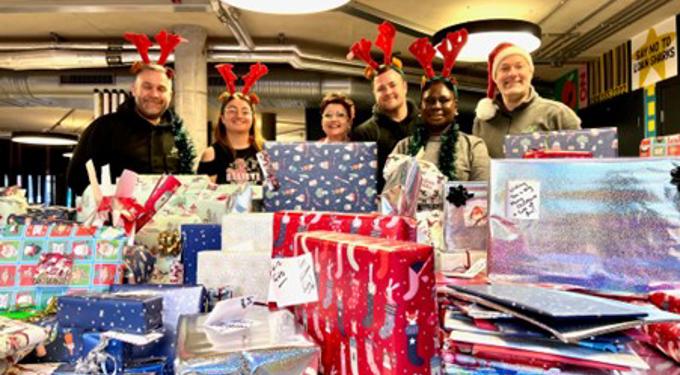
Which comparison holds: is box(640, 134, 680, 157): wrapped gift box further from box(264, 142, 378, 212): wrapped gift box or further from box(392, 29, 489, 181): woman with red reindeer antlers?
box(264, 142, 378, 212): wrapped gift box

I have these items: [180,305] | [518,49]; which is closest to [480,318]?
[180,305]

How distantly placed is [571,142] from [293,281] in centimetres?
121

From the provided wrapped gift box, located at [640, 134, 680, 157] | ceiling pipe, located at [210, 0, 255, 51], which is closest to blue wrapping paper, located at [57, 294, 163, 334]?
wrapped gift box, located at [640, 134, 680, 157]

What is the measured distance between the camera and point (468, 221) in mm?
1755

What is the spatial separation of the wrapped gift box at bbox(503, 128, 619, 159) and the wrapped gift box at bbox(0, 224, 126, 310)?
1.33m

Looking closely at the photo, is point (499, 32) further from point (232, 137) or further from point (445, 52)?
point (232, 137)

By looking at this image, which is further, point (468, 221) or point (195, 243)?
point (468, 221)

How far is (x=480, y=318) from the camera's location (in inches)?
38.9

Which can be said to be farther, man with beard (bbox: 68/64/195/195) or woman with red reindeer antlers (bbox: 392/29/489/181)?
man with beard (bbox: 68/64/195/195)

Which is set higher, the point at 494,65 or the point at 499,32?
the point at 499,32

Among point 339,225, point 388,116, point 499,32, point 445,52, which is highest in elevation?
point 499,32

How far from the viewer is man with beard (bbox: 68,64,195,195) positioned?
8.77 ft

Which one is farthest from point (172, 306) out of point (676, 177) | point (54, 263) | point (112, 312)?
point (676, 177)

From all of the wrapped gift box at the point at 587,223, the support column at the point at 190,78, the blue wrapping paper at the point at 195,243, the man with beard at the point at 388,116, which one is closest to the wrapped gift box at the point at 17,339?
the blue wrapping paper at the point at 195,243
